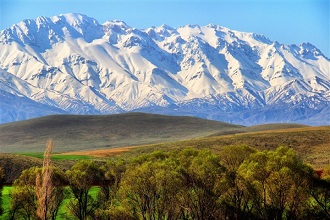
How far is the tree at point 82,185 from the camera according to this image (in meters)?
76.6

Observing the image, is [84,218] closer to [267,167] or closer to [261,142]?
[267,167]

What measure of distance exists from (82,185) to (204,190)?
18490 millimetres

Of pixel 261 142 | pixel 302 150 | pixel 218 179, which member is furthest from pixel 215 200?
pixel 261 142

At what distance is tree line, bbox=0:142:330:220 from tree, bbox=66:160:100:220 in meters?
0.14

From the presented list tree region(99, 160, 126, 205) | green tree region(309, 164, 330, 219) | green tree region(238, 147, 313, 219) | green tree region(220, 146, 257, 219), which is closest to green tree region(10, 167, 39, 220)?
tree region(99, 160, 126, 205)

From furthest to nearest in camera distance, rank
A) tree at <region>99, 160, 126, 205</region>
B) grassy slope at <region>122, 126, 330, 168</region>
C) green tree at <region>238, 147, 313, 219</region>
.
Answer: grassy slope at <region>122, 126, 330, 168</region>, tree at <region>99, 160, 126, 205</region>, green tree at <region>238, 147, 313, 219</region>

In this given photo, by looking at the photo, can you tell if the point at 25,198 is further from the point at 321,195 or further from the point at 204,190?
the point at 321,195

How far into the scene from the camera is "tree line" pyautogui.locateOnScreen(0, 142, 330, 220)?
222 ft

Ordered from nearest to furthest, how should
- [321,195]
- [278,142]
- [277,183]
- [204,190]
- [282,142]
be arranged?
1. [277,183]
2. [204,190]
3. [321,195]
4. [282,142]
5. [278,142]

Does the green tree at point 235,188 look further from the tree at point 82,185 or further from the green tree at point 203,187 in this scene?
the tree at point 82,185

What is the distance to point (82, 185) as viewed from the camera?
76562 mm

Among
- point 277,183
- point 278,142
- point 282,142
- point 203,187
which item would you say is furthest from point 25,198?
point 278,142

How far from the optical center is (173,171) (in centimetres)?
6769

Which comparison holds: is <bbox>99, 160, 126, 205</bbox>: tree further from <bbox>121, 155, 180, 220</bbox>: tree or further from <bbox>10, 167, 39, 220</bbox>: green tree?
<bbox>10, 167, 39, 220</bbox>: green tree
